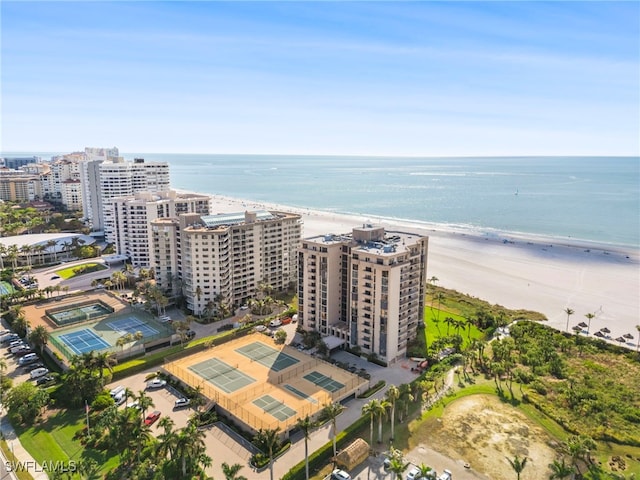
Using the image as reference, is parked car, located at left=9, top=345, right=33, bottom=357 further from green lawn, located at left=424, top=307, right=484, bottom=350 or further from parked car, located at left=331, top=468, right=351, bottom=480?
green lawn, located at left=424, top=307, right=484, bottom=350

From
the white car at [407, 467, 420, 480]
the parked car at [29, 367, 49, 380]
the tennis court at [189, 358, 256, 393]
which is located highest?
the parked car at [29, 367, 49, 380]

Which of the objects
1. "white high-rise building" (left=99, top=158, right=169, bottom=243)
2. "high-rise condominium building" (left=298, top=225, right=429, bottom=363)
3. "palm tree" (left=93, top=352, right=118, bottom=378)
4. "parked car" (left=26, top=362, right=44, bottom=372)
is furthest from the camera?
"white high-rise building" (left=99, top=158, right=169, bottom=243)

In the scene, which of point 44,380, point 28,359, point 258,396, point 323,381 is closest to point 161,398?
point 258,396

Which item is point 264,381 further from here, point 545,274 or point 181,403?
point 545,274

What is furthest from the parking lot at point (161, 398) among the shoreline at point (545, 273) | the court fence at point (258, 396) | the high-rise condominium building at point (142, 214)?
the shoreline at point (545, 273)

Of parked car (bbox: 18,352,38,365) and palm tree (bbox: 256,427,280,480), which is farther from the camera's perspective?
parked car (bbox: 18,352,38,365)

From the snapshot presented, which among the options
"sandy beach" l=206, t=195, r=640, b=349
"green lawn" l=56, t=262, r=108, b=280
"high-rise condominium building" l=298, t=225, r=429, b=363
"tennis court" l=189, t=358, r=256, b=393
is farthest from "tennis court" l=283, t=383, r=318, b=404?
"green lawn" l=56, t=262, r=108, b=280

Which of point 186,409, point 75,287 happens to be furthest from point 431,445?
point 75,287

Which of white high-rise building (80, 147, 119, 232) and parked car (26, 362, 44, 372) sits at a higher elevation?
white high-rise building (80, 147, 119, 232)
